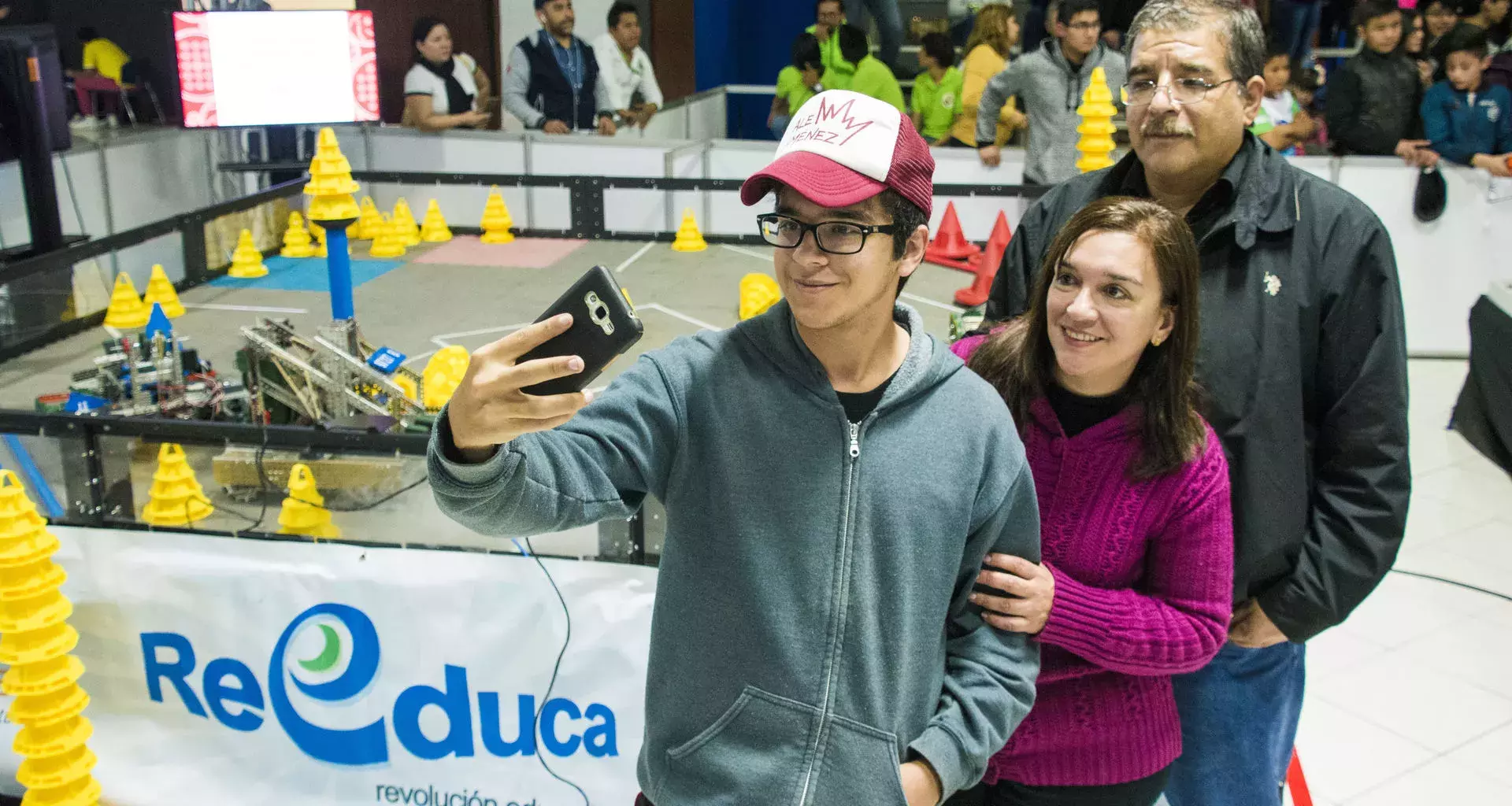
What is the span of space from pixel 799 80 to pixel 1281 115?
4.45m

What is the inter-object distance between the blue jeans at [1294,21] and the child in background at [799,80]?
5153mm

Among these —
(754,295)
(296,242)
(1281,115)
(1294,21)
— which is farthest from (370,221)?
(1294,21)

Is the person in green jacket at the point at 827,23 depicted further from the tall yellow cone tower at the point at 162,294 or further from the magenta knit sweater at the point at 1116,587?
the magenta knit sweater at the point at 1116,587

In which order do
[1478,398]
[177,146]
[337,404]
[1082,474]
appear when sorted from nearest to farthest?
[1082,474] → [337,404] → [1478,398] → [177,146]

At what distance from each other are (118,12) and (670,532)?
16.2 m

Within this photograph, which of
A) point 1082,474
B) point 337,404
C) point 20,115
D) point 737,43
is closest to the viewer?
point 1082,474

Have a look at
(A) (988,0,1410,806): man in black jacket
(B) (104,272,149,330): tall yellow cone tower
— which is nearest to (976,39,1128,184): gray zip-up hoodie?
(B) (104,272,149,330): tall yellow cone tower

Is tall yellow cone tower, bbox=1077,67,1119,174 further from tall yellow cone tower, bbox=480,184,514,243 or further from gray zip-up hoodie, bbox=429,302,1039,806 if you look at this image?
tall yellow cone tower, bbox=480,184,514,243

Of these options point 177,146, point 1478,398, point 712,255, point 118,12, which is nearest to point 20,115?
point 177,146

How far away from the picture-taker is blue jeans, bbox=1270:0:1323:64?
13578mm

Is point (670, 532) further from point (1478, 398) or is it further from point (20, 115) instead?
point (20, 115)

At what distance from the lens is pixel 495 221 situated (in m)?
9.88

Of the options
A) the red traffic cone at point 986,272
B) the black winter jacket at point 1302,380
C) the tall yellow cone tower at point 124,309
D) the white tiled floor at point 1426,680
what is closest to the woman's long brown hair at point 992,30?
the red traffic cone at point 986,272

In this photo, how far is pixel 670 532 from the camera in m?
1.97
